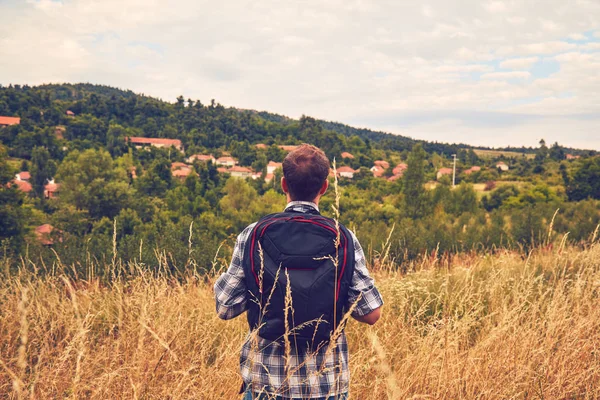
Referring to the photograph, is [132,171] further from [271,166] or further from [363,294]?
[363,294]

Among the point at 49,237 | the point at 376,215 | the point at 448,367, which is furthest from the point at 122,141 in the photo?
the point at 448,367

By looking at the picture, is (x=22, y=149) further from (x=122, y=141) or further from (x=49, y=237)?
(x=49, y=237)

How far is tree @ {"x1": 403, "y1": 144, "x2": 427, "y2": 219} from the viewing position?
1121 inches

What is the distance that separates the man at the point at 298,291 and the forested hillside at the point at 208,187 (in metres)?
1.31

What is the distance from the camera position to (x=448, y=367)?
1.96 m

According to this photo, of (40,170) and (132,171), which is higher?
(132,171)

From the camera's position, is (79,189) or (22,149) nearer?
(79,189)

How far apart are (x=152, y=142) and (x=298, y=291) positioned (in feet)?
256

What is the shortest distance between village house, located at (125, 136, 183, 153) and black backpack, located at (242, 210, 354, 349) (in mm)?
73076

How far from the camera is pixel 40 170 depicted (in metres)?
50.1

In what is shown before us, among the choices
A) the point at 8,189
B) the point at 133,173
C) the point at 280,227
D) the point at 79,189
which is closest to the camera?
the point at 280,227

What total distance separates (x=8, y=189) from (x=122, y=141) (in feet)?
142

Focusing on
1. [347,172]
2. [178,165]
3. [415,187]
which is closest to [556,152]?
[347,172]

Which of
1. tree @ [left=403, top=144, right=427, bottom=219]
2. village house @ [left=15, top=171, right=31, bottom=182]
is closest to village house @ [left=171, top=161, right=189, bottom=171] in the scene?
village house @ [left=15, top=171, right=31, bottom=182]
